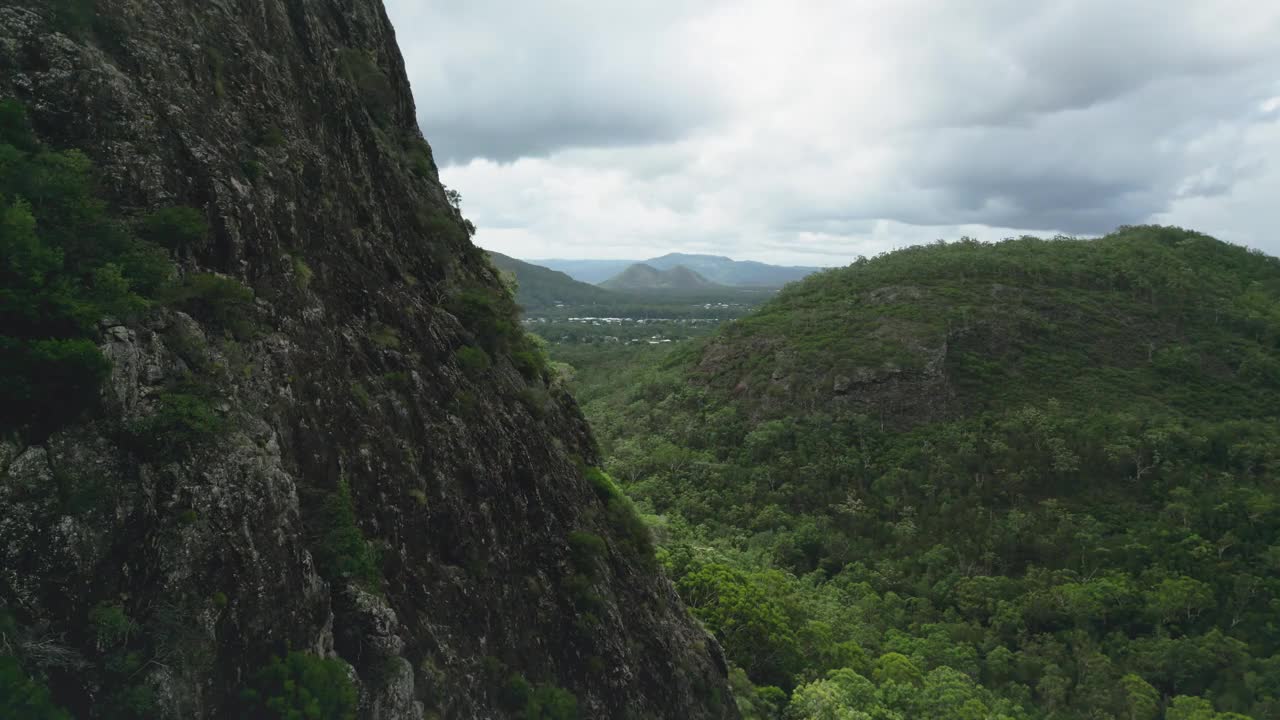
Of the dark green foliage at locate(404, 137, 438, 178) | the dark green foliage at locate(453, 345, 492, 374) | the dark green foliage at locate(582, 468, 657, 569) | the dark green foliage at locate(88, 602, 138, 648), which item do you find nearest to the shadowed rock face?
the dark green foliage at locate(88, 602, 138, 648)

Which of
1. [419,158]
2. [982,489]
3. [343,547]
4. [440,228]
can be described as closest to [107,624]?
[343,547]

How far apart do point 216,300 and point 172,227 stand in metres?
1.60

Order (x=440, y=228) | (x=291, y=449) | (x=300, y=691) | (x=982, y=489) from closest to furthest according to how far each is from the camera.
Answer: (x=300, y=691)
(x=291, y=449)
(x=440, y=228)
(x=982, y=489)

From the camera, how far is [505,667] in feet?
58.2

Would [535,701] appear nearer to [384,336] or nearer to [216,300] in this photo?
[384,336]

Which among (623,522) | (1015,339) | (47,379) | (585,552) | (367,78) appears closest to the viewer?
(47,379)

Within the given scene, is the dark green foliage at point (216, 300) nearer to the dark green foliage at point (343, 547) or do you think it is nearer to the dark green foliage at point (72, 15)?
the dark green foliage at point (343, 547)

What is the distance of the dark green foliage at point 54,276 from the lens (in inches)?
374

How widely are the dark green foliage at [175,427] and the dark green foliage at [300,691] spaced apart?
12.8ft

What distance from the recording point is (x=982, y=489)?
82.6 m

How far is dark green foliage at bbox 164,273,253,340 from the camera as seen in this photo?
12.4 metres

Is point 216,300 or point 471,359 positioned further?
point 471,359

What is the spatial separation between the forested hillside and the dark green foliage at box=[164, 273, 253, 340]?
1254 inches

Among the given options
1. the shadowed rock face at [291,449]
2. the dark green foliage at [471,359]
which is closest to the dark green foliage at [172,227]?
the shadowed rock face at [291,449]
